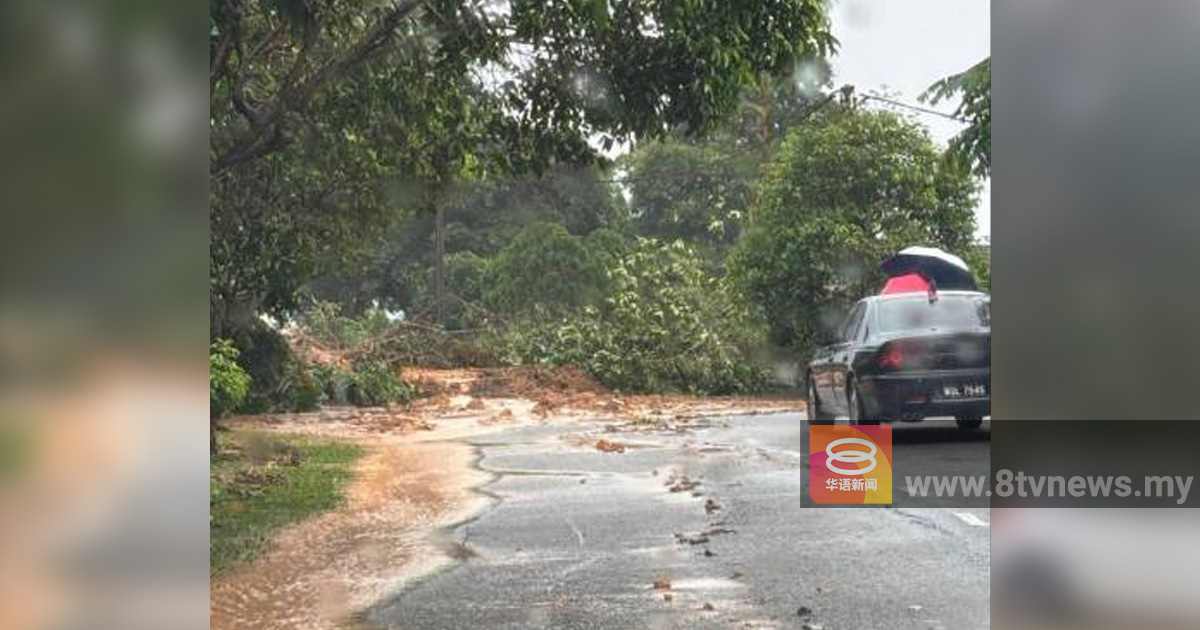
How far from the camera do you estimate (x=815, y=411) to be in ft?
37.6

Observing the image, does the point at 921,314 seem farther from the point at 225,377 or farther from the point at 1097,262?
the point at 1097,262

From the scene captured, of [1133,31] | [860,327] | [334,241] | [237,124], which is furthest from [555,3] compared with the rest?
[334,241]

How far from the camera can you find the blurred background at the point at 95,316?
1.20 metres

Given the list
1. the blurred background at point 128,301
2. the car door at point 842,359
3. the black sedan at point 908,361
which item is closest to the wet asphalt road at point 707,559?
the black sedan at point 908,361

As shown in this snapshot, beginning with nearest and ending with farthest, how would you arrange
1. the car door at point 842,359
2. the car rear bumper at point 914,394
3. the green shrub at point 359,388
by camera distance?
the car rear bumper at point 914,394 → the car door at point 842,359 → the green shrub at point 359,388

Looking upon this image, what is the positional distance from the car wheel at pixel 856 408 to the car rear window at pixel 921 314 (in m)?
0.63

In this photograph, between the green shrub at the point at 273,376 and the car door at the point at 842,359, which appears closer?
the car door at the point at 842,359

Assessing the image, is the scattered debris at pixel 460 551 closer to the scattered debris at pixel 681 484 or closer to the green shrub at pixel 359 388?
the scattered debris at pixel 681 484

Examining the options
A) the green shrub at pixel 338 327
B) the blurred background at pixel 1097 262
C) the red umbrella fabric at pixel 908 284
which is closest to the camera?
the blurred background at pixel 1097 262

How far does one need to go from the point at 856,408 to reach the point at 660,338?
43.8 ft

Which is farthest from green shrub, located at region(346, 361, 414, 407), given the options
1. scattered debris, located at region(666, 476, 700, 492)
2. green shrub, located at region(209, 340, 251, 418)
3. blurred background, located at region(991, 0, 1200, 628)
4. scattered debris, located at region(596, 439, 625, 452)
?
blurred background, located at region(991, 0, 1200, 628)

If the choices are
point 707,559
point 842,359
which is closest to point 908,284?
point 842,359

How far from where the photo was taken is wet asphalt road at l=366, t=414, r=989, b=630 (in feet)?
15.3

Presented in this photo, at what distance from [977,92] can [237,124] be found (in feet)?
17.4
